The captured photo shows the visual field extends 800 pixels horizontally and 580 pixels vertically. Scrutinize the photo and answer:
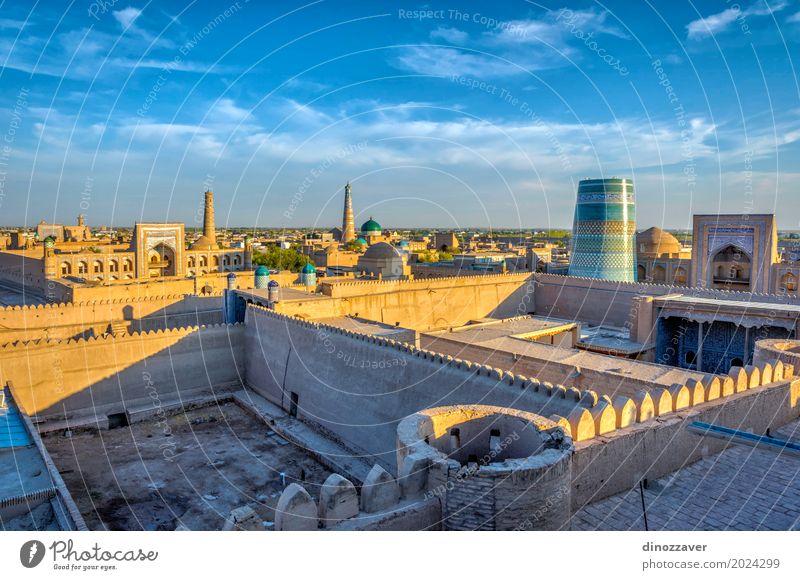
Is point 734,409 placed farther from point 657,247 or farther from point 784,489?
point 657,247

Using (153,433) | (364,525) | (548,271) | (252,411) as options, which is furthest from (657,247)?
(364,525)

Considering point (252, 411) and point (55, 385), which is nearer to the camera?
point (55, 385)

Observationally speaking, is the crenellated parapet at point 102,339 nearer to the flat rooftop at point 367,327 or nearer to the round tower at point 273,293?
the round tower at point 273,293

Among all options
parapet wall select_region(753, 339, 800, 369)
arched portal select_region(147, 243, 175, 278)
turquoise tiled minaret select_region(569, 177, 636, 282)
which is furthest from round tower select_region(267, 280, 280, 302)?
arched portal select_region(147, 243, 175, 278)

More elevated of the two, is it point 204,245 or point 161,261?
point 204,245

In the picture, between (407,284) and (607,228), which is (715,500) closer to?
(407,284)

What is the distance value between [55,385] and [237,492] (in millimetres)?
5938

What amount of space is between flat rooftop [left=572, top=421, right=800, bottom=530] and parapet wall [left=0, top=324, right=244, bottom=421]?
11893 mm

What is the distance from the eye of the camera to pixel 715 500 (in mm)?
5766

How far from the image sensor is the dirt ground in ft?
31.0

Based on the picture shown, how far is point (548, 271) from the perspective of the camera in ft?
106

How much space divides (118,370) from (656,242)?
33.7 meters

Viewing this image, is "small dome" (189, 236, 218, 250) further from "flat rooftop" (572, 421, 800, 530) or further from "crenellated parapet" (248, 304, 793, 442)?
"flat rooftop" (572, 421, 800, 530)

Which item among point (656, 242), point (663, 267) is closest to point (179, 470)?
point (663, 267)
